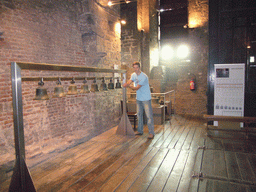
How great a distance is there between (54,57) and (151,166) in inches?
127

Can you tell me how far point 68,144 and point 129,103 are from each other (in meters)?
3.37

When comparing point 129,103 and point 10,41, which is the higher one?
point 10,41

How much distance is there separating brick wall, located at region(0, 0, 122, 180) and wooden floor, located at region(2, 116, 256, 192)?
570mm

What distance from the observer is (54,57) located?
500 cm

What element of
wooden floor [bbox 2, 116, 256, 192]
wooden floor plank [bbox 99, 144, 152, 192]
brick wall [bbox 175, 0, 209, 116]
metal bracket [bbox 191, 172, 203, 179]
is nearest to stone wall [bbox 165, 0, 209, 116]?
brick wall [bbox 175, 0, 209, 116]

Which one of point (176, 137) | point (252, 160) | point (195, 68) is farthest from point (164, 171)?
point (195, 68)

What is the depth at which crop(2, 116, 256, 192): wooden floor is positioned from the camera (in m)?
3.18

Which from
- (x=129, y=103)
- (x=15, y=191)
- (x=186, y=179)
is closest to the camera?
(x=15, y=191)

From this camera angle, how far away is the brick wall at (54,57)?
3.99 metres

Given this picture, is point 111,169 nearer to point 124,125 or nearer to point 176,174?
point 176,174

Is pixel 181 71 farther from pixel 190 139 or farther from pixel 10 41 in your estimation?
pixel 10 41

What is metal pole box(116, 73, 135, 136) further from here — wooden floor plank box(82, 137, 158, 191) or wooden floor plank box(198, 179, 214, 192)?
wooden floor plank box(198, 179, 214, 192)

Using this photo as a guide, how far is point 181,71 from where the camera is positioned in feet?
34.7

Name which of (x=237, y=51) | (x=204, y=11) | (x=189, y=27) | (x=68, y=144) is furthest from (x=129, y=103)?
(x=204, y=11)
